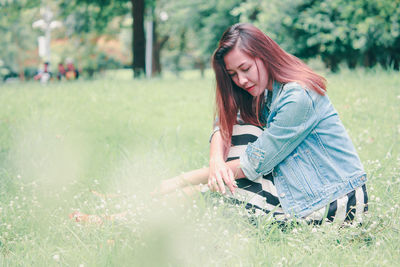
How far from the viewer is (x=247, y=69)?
2650 mm

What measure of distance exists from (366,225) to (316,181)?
0.38 meters

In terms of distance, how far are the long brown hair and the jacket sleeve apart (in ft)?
0.39

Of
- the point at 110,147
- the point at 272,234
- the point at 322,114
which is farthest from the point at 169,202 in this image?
the point at 110,147

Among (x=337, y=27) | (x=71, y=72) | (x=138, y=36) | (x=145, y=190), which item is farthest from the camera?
(x=71, y=72)

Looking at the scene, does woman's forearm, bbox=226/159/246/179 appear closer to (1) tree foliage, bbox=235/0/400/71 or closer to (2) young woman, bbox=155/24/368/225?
(2) young woman, bbox=155/24/368/225

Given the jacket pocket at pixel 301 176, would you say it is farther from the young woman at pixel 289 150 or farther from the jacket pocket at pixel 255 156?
the jacket pocket at pixel 255 156

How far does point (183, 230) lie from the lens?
231 centimetres

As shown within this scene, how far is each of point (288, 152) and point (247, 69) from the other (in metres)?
0.61

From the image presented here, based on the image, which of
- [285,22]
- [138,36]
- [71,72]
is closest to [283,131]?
[285,22]


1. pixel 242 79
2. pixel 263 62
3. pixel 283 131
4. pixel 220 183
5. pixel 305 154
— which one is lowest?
pixel 220 183

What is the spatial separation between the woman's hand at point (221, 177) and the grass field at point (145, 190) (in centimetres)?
9

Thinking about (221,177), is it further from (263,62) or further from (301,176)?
(263,62)

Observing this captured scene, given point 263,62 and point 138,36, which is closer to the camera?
point 263,62

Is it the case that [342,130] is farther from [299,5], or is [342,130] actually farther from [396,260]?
[299,5]
